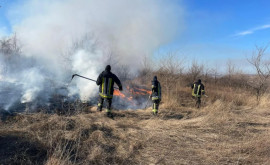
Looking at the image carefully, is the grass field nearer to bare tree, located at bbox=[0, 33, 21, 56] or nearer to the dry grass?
the dry grass

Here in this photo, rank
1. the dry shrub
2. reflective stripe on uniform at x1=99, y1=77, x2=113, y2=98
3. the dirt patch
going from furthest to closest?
the dry shrub → reflective stripe on uniform at x1=99, y1=77, x2=113, y2=98 → the dirt patch

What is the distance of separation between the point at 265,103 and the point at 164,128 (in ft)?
28.8

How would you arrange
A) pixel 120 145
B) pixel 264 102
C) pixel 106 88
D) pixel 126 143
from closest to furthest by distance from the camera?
pixel 120 145
pixel 126 143
pixel 106 88
pixel 264 102

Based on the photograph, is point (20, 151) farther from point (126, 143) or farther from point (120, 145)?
point (126, 143)

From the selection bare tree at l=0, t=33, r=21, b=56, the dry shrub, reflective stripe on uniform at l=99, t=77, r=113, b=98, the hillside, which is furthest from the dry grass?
bare tree at l=0, t=33, r=21, b=56

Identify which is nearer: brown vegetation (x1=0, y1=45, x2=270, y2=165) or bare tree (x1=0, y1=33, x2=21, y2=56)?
brown vegetation (x1=0, y1=45, x2=270, y2=165)

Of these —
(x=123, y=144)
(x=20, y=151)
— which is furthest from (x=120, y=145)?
(x=20, y=151)

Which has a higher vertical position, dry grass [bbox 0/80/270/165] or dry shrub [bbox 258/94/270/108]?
dry shrub [bbox 258/94/270/108]

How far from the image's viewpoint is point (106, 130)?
4.79m

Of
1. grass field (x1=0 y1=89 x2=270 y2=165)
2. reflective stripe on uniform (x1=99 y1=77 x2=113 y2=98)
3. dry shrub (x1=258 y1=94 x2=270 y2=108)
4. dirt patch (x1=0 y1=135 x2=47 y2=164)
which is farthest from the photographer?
dry shrub (x1=258 y1=94 x2=270 y2=108)

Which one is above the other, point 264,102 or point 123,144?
point 264,102

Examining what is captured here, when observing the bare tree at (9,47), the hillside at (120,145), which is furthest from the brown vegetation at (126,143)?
the bare tree at (9,47)

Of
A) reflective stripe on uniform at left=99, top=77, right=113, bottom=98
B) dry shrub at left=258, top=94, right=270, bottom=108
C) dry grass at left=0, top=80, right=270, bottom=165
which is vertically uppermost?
reflective stripe on uniform at left=99, top=77, right=113, bottom=98

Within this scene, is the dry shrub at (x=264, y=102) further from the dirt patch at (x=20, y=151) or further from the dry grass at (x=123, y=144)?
the dirt patch at (x=20, y=151)
